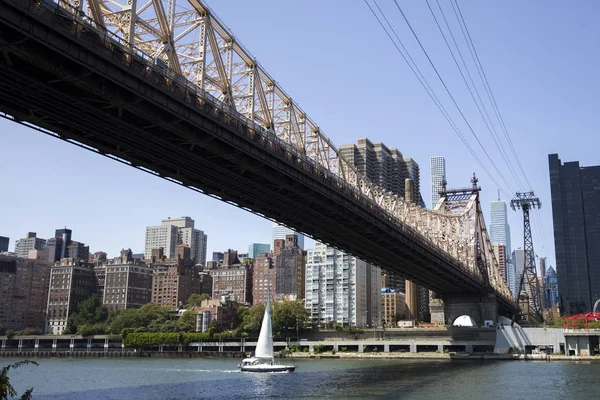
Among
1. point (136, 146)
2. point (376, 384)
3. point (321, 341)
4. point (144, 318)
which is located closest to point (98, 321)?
point (144, 318)

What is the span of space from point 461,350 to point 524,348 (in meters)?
13.8

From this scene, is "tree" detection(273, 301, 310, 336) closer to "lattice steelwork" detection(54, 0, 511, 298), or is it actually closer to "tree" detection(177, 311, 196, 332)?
"tree" detection(177, 311, 196, 332)

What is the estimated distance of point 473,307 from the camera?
4643 inches

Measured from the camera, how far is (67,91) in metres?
31.4

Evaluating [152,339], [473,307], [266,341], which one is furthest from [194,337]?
[266,341]

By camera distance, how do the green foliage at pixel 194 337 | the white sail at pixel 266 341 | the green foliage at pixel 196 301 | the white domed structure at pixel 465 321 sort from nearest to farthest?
the white sail at pixel 266 341
the white domed structure at pixel 465 321
the green foliage at pixel 194 337
the green foliage at pixel 196 301

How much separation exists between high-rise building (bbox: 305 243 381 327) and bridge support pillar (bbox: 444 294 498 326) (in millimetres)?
50824

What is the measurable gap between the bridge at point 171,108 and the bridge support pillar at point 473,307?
55.0 metres

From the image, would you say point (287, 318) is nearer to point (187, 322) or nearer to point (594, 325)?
point (187, 322)

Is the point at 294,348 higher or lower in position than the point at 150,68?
lower

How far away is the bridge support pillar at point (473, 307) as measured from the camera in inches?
4518

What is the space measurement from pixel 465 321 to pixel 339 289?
6159cm

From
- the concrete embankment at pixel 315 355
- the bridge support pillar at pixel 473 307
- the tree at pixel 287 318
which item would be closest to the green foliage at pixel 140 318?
the concrete embankment at pixel 315 355

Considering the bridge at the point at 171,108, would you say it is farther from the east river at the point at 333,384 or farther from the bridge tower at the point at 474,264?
the bridge tower at the point at 474,264
